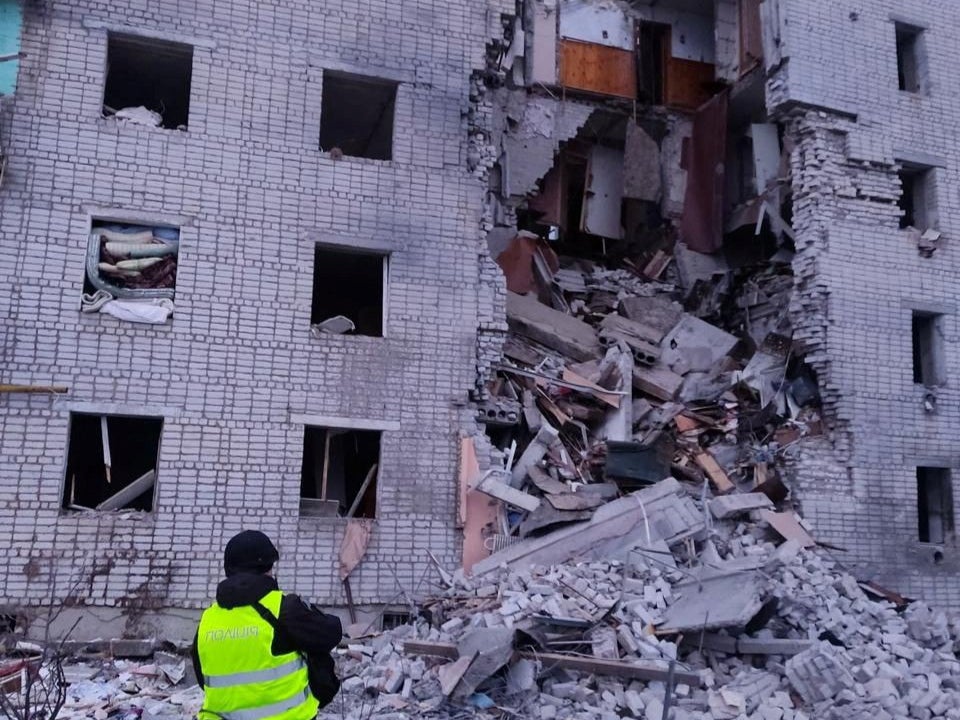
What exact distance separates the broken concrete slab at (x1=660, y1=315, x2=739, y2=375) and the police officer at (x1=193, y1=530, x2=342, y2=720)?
10.1 meters

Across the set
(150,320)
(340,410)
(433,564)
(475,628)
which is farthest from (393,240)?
(475,628)

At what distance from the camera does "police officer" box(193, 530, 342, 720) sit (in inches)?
139

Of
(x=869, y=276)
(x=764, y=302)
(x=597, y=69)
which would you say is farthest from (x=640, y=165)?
(x=869, y=276)

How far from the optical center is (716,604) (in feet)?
25.8

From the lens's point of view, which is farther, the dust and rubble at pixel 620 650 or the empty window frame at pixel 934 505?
the empty window frame at pixel 934 505

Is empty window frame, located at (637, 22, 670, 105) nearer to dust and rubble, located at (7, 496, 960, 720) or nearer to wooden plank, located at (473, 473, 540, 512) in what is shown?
dust and rubble, located at (7, 496, 960, 720)

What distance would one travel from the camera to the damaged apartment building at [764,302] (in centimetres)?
1103

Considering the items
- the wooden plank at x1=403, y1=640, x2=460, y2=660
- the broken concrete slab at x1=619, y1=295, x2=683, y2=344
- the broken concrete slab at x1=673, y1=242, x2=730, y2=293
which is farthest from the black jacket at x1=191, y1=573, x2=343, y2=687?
the broken concrete slab at x1=673, y1=242, x2=730, y2=293

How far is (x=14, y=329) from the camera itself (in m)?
8.77

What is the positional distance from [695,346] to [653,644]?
6.49m

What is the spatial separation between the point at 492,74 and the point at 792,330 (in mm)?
5176

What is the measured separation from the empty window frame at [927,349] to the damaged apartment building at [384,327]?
7cm

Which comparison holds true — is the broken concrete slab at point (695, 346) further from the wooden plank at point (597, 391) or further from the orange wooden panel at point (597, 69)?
the orange wooden panel at point (597, 69)

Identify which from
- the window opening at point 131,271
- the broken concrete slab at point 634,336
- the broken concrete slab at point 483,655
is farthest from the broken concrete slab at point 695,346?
the window opening at point 131,271
